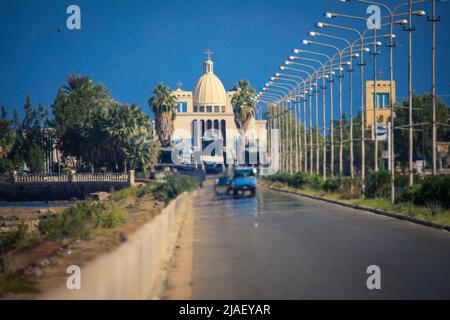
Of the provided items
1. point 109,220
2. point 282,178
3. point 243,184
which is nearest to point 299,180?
point 282,178

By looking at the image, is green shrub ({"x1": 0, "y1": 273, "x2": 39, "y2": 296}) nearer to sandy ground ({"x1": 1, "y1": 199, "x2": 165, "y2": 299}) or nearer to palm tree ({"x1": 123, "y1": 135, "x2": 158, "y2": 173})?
sandy ground ({"x1": 1, "y1": 199, "x2": 165, "y2": 299})

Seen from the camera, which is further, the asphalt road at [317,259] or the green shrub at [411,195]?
the green shrub at [411,195]

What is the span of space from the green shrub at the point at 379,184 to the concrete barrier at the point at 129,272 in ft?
93.6

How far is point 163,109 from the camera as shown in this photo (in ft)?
396

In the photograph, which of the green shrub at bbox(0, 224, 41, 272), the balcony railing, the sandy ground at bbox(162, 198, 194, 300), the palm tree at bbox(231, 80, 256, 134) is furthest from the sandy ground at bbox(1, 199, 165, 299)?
the palm tree at bbox(231, 80, 256, 134)

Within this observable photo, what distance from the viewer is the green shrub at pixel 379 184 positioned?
4547 centimetres

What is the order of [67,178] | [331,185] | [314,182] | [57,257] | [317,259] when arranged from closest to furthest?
[317,259]
[57,257]
[331,185]
[314,182]
[67,178]

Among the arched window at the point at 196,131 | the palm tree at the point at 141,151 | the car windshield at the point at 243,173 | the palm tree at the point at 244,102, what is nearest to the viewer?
the car windshield at the point at 243,173

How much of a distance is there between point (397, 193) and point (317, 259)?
966 inches

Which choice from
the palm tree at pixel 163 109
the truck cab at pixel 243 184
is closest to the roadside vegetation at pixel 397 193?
the truck cab at pixel 243 184

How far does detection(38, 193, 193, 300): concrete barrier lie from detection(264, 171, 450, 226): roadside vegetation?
14402 mm

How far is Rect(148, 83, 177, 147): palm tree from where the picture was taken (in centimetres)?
11950

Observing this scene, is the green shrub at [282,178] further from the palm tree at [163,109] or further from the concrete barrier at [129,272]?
A: the concrete barrier at [129,272]

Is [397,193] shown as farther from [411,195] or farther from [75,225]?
[75,225]
